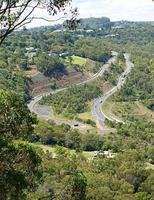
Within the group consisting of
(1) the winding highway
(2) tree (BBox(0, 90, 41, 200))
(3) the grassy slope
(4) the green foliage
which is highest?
(2) tree (BBox(0, 90, 41, 200))

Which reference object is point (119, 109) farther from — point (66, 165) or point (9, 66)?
point (66, 165)

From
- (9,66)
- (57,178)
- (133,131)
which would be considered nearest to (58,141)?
(133,131)

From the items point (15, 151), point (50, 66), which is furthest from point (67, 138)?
point (15, 151)

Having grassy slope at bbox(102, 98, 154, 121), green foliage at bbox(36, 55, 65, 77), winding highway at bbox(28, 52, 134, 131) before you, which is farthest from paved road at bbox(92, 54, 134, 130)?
green foliage at bbox(36, 55, 65, 77)

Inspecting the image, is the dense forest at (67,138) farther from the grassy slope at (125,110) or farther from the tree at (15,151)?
the grassy slope at (125,110)

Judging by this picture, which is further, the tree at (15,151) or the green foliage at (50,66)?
the green foliage at (50,66)

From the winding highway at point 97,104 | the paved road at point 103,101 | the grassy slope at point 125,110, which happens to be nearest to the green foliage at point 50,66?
the winding highway at point 97,104

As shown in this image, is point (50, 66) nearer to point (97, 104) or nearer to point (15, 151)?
point (97, 104)

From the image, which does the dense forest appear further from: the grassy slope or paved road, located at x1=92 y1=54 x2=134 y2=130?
the grassy slope
